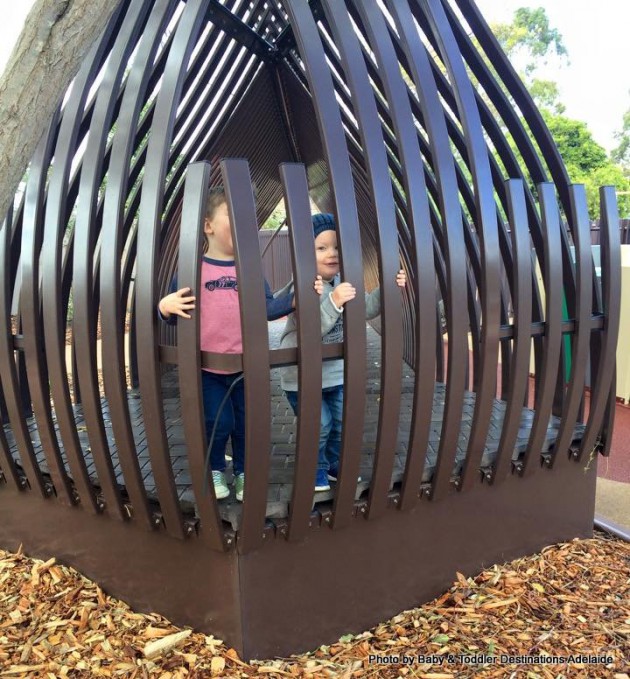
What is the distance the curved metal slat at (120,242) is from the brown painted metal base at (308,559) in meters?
0.64

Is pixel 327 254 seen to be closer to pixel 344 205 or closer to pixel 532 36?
pixel 344 205

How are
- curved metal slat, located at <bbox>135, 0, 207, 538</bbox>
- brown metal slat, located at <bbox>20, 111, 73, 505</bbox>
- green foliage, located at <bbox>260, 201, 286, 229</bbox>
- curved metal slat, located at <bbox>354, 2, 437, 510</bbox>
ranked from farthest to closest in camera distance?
green foliage, located at <bbox>260, 201, 286, 229</bbox> → brown metal slat, located at <bbox>20, 111, 73, 505</bbox> → curved metal slat, located at <bbox>354, 2, 437, 510</bbox> → curved metal slat, located at <bbox>135, 0, 207, 538</bbox>

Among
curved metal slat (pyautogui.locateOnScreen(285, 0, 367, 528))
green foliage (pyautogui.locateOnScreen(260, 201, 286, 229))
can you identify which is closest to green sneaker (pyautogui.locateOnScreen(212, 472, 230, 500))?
curved metal slat (pyautogui.locateOnScreen(285, 0, 367, 528))

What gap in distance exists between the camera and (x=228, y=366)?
8.12 feet

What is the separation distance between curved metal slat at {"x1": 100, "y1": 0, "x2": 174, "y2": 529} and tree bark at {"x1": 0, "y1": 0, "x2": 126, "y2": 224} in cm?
75

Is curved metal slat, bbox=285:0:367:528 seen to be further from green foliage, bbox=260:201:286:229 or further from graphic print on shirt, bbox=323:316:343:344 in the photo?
green foliage, bbox=260:201:286:229

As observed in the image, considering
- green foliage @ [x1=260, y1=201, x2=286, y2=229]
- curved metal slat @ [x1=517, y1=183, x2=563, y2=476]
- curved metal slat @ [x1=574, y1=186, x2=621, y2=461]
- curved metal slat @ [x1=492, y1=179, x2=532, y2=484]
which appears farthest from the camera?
green foliage @ [x1=260, y1=201, x2=286, y2=229]

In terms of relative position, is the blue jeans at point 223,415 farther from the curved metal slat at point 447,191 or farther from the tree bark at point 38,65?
the tree bark at point 38,65

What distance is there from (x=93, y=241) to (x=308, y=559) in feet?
6.52

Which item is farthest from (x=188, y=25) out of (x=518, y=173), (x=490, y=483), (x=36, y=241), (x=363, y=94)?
(x=490, y=483)

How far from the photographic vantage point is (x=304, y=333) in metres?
2.49

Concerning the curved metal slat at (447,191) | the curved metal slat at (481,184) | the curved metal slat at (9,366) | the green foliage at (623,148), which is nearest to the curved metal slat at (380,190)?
the curved metal slat at (447,191)

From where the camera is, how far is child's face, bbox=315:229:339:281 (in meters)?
3.06

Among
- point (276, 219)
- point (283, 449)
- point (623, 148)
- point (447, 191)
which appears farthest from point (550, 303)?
point (623, 148)
